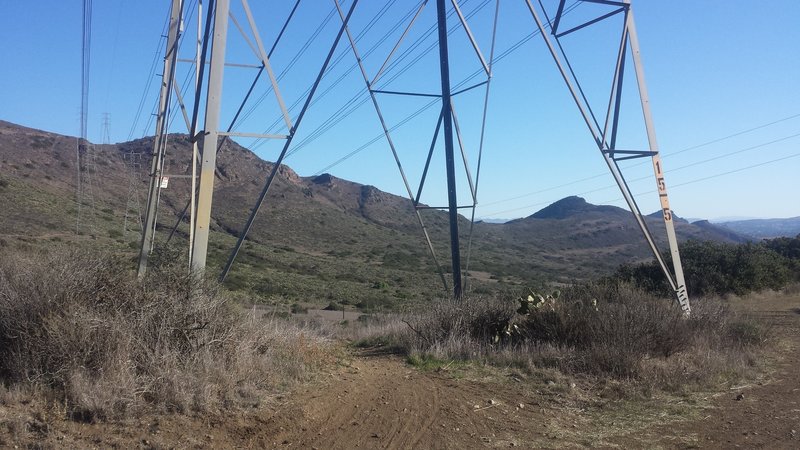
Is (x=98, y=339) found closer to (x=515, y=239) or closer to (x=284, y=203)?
(x=284, y=203)

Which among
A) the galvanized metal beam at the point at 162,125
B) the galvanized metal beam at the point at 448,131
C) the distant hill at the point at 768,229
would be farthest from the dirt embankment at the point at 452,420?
the distant hill at the point at 768,229

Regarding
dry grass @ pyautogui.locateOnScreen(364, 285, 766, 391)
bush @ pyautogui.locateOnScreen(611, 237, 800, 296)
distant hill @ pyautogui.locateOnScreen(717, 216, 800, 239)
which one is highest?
distant hill @ pyautogui.locateOnScreen(717, 216, 800, 239)

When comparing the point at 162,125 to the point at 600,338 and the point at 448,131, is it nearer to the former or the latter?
the point at 448,131

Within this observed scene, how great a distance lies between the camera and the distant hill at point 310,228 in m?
38.5

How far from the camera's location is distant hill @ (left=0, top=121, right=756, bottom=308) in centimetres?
3853

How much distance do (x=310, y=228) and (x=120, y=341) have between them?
210ft

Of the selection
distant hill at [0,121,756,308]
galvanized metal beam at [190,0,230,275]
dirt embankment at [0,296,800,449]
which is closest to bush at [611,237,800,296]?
distant hill at [0,121,756,308]

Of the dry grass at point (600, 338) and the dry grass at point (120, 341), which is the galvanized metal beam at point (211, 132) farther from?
the dry grass at point (600, 338)

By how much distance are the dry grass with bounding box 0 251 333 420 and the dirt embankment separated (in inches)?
12.2

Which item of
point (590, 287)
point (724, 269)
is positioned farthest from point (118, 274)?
point (724, 269)

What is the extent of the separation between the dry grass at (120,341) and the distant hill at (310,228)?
21258 millimetres

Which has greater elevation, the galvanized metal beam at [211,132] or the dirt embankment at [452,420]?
the galvanized metal beam at [211,132]

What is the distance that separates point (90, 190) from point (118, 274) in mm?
54305

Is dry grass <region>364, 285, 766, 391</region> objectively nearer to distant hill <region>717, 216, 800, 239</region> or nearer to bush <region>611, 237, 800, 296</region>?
bush <region>611, 237, 800, 296</region>
